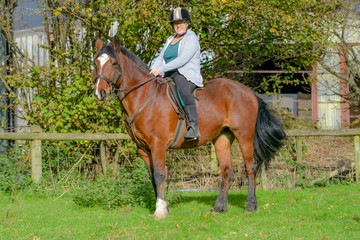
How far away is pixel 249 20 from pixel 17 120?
6574 millimetres

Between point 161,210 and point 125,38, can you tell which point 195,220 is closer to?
point 161,210

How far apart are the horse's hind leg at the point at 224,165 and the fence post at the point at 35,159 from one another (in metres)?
3.56

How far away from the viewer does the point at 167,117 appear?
5.49 m

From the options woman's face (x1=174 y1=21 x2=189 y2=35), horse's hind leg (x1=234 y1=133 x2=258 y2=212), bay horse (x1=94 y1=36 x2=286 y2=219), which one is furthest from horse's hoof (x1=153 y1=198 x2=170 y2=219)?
woman's face (x1=174 y1=21 x2=189 y2=35)

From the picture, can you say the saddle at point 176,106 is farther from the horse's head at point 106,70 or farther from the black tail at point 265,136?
the black tail at point 265,136

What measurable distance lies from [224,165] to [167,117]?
1422 millimetres

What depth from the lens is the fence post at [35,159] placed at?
759 centimetres

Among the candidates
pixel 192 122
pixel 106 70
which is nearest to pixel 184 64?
pixel 192 122

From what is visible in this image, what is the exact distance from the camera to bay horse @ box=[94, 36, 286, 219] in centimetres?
531

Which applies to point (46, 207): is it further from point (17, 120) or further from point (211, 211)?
point (17, 120)

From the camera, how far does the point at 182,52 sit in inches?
218

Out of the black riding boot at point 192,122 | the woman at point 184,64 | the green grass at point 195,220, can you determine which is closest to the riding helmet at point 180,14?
the woman at point 184,64

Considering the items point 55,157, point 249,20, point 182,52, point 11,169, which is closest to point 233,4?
point 249,20

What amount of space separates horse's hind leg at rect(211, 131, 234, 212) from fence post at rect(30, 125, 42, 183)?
3564mm
